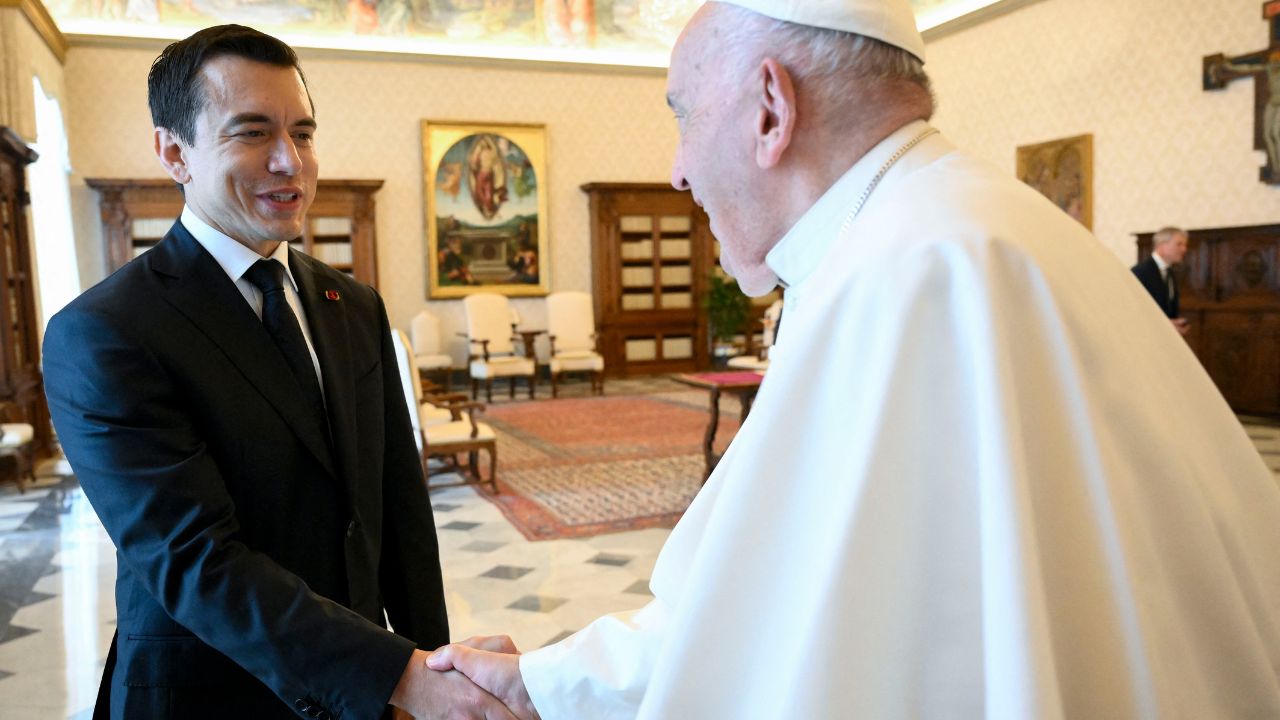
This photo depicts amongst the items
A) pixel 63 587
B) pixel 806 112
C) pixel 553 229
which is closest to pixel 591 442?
pixel 63 587

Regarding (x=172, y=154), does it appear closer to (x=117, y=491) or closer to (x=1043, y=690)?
(x=117, y=491)

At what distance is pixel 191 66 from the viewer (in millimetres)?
1623

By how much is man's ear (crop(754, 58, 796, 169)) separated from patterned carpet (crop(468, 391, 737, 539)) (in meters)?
5.02

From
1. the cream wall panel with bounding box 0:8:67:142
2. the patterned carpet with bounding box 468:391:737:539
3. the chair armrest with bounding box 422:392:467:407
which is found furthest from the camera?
the cream wall panel with bounding box 0:8:67:142

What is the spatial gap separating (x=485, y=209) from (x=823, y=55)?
13.6 metres

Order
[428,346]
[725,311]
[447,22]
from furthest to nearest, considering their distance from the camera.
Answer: [725,311] → [447,22] → [428,346]

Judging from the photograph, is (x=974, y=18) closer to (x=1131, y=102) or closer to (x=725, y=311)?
(x=1131, y=102)

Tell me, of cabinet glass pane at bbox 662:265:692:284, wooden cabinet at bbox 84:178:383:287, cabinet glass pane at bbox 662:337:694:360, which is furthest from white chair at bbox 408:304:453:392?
cabinet glass pane at bbox 662:265:692:284

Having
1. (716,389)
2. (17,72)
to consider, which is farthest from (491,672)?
(17,72)

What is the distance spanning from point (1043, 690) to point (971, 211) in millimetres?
493

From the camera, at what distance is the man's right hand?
1617 millimetres

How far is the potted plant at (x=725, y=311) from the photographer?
14.8m

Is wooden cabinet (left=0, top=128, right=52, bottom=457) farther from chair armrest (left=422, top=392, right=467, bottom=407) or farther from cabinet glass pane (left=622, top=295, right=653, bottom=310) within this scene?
cabinet glass pane (left=622, top=295, right=653, bottom=310)

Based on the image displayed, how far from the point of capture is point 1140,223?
1127cm
